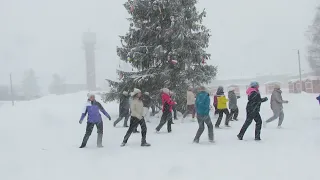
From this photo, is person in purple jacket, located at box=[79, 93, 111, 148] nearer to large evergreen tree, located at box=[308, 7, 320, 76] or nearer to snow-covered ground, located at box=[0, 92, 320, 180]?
snow-covered ground, located at box=[0, 92, 320, 180]

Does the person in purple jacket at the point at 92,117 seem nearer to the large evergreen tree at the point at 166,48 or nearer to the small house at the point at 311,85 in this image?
the large evergreen tree at the point at 166,48

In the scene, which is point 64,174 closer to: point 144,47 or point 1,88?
point 144,47

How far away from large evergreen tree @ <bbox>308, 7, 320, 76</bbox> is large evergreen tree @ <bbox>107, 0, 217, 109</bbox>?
39077 millimetres

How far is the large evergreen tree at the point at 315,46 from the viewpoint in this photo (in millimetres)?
52125

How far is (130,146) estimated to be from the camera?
10.7 meters

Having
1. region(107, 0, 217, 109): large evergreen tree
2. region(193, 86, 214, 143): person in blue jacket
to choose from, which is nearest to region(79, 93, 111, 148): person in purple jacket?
region(193, 86, 214, 143): person in blue jacket

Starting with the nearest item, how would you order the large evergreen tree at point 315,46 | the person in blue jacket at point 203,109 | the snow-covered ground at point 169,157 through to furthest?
the snow-covered ground at point 169,157 < the person in blue jacket at point 203,109 < the large evergreen tree at point 315,46

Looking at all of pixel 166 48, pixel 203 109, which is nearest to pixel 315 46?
pixel 166 48

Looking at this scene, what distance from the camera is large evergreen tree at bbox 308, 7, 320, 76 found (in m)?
52.1

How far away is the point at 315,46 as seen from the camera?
5359 centimetres

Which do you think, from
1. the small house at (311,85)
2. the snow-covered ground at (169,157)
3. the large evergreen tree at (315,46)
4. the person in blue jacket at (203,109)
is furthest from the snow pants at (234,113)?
the large evergreen tree at (315,46)

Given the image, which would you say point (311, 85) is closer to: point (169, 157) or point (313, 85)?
point (313, 85)

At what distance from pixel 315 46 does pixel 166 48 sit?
4237 cm

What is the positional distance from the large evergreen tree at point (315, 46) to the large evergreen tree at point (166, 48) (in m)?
39.1
